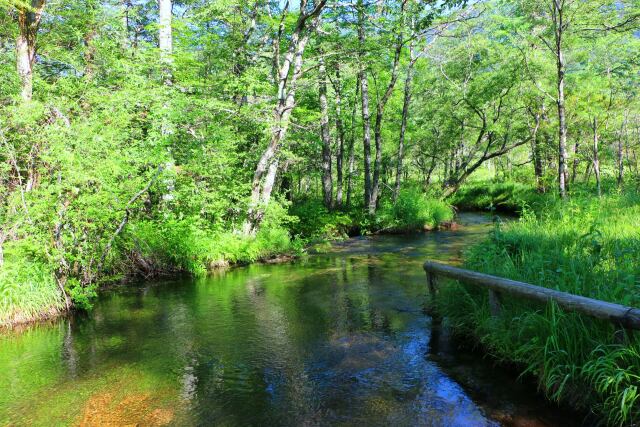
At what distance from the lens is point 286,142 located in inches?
723

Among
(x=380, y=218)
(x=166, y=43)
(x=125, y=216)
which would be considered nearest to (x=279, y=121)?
(x=166, y=43)

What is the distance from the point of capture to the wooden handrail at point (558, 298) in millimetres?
3555

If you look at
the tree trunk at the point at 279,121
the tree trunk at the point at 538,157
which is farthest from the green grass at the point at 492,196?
the tree trunk at the point at 279,121

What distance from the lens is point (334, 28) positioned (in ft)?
63.4

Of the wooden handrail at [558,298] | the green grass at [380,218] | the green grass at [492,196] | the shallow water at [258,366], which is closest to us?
the wooden handrail at [558,298]

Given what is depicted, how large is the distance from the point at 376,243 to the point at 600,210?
895 centimetres

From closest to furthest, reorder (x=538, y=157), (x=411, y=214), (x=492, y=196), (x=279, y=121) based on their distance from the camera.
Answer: (x=279, y=121) → (x=411, y=214) → (x=538, y=157) → (x=492, y=196)

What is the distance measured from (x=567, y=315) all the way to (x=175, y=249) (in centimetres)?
1016

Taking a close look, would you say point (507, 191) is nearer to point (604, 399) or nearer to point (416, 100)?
point (416, 100)

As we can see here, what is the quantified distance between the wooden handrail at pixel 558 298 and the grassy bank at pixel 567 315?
0.58ft

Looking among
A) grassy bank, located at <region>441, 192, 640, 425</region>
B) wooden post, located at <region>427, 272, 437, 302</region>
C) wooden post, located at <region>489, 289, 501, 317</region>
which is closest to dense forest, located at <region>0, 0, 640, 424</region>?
grassy bank, located at <region>441, 192, 640, 425</region>

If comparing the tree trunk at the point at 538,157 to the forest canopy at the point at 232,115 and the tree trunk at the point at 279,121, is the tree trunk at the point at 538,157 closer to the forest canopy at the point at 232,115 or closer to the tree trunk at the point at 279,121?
the forest canopy at the point at 232,115

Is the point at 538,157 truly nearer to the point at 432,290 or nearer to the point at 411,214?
the point at 411,214

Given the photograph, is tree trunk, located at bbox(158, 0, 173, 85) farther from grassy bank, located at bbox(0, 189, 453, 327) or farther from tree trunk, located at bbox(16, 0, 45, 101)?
grassy bank, located at bbox(0, 189, 453, 327)
